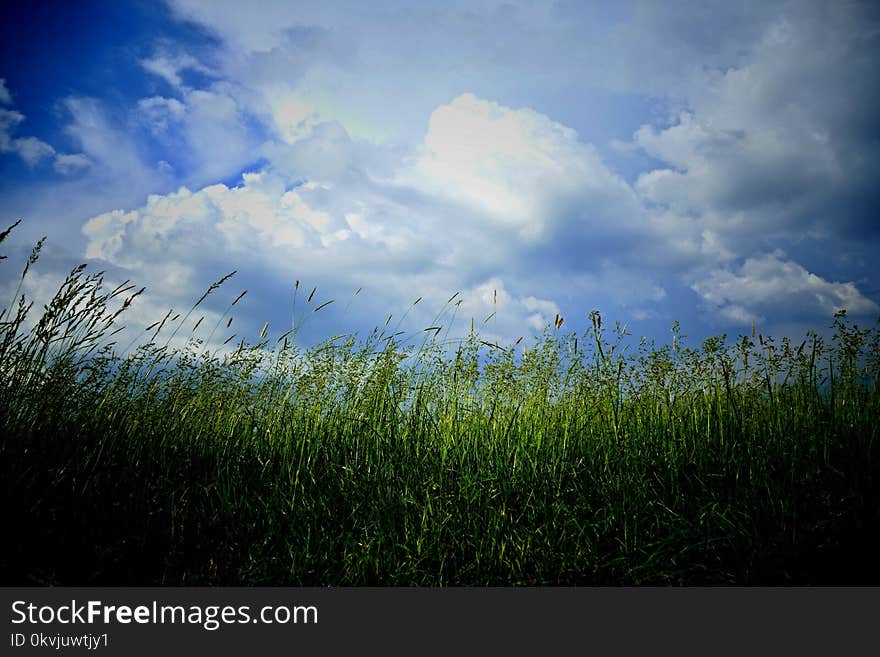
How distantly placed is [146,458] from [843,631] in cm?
358

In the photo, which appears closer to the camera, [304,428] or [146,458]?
[146,458]

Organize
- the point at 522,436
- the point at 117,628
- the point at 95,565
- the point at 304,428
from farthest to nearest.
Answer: the point at 304,428 < the point at 522,436 < the point at 95,565 < the point at 117,628

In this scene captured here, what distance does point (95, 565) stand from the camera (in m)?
2.46

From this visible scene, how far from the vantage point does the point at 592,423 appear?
3426 millimetres

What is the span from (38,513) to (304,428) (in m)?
1.45

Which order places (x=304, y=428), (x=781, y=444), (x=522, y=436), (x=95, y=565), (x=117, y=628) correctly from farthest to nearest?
1. (x=304, y=428)
2. (x=522, y=436)
3. (x=781, y=444)
4. (x=95, y=565)
5. (x=117, y=628)

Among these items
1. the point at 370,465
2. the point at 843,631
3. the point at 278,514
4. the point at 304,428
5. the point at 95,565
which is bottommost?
the point at 843,631

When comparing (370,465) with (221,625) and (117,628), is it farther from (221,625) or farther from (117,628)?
(117,628)

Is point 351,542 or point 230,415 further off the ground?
point 230,415

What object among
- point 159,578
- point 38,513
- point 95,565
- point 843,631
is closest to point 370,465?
point 159,578

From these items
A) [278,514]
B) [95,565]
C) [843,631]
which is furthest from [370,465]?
[843,631]

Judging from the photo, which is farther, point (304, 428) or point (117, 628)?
point (304, 428)

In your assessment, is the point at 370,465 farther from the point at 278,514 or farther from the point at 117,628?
the point at 117,628

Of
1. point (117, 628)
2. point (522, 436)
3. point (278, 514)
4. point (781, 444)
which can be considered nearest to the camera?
point (117, 628)
